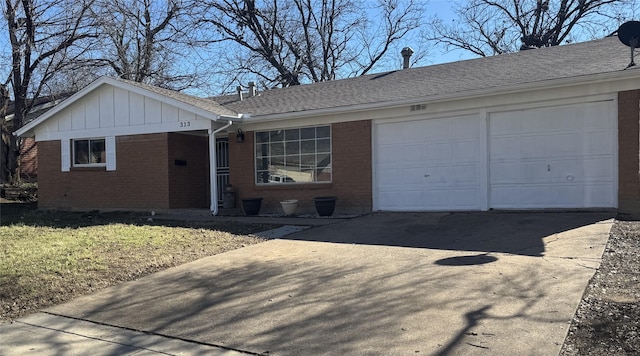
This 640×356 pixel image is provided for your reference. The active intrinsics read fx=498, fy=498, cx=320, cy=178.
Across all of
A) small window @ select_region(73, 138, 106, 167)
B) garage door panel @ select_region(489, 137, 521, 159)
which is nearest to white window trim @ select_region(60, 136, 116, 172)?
small window @ select_region(73, 138, 106, 167)

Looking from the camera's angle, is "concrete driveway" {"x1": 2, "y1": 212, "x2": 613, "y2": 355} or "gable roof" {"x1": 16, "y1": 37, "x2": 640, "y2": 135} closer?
"concrete driveway" {"x1": 2, "y1": 212, "x2": 613, "y2": 355}

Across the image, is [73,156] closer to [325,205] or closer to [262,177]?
[262,177]

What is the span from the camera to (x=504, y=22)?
29.0 m

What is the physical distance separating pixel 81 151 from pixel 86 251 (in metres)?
9.42

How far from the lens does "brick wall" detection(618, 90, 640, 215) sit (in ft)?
31.4

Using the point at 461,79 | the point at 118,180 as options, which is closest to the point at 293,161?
the point at 461,79

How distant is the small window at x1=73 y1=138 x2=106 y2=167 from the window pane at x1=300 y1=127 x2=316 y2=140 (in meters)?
6.78

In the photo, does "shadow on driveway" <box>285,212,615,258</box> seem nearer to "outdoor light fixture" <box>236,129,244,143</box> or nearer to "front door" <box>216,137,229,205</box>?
"outdoor light fixture" <box>236,129,244,143</box>

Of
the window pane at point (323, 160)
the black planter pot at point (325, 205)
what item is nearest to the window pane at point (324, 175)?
the window pane at point (323, 160)

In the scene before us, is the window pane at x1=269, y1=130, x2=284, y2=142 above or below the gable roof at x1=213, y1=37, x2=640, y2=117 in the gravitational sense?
below

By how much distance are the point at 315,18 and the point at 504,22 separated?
37.4 ft

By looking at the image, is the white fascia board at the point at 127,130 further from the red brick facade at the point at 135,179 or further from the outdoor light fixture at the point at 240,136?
the outdoor light fixture at the point at 240,136

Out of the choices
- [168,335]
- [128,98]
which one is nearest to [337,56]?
[128,98]

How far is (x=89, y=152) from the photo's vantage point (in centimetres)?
1638
